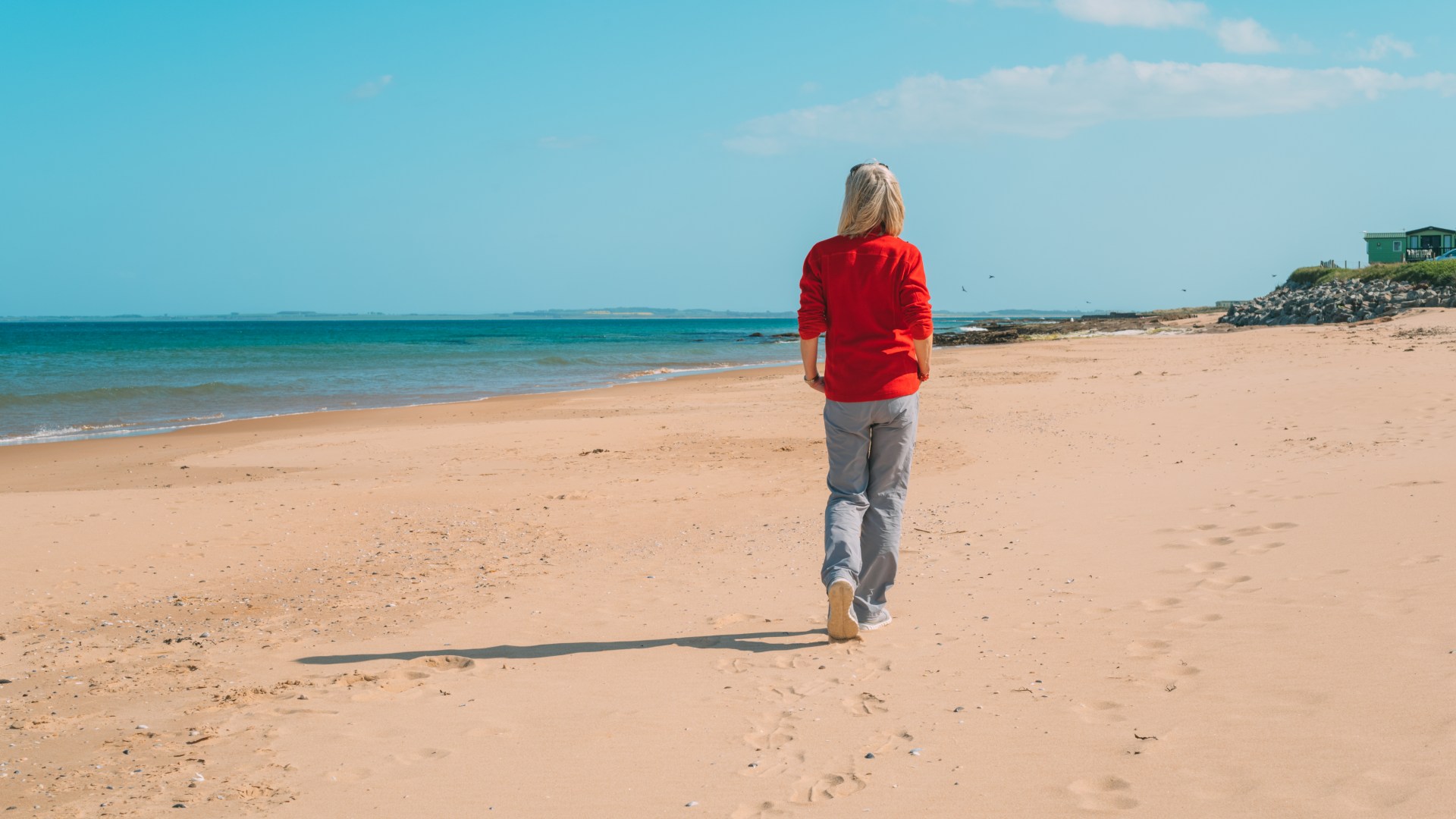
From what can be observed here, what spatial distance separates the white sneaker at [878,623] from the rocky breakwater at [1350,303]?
30.7m

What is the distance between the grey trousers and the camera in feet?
14.5

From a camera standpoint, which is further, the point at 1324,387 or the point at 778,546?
the point at 1324,387

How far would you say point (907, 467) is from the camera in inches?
181

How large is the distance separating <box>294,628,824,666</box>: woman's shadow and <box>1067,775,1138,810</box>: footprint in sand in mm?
1702

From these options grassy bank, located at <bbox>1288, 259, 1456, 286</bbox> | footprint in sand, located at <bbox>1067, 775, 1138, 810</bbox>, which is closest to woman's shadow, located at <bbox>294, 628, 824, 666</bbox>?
footprint in sand, located at <bbox>1067, 775, 1138, 810</bbox>

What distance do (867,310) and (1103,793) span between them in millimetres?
2231

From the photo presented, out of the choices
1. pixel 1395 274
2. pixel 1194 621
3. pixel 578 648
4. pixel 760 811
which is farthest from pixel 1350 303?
pixel 760 811

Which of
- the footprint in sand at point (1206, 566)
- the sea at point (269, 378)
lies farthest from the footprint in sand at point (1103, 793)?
the sea at point (269, 378)

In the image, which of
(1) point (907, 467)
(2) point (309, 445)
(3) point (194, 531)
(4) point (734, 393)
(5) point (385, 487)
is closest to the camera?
(1) point (907, 467)

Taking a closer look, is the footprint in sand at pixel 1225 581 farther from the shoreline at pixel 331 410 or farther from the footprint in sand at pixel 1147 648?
the shoreline at pixel 331 410

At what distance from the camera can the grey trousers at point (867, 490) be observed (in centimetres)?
442

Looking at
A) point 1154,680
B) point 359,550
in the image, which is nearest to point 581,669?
point 1154,680

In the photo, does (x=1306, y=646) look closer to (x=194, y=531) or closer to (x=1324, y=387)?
(x=194, y=531)

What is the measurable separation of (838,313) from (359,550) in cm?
426
